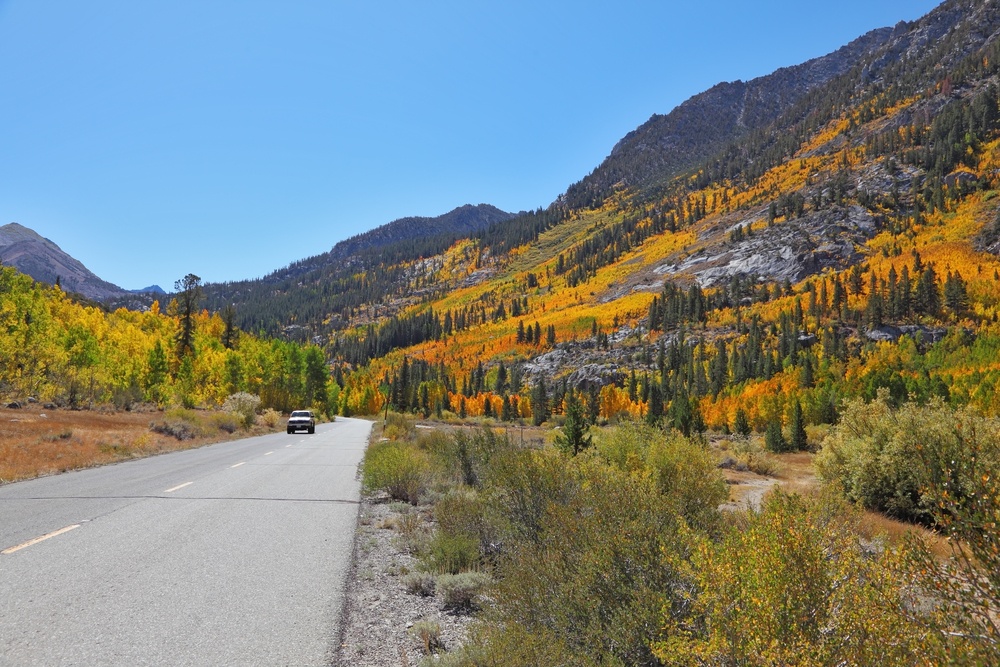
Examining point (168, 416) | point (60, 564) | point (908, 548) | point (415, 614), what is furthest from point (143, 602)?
point (168, 416)

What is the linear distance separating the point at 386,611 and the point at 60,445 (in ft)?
68.1

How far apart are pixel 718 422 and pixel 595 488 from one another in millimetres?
84750

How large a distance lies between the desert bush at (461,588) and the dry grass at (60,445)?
1355cm

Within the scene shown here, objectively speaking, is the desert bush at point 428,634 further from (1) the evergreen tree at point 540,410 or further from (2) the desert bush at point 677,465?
(1) the evergreen tree at point 540,410

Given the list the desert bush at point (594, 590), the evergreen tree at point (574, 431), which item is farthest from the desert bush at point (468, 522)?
the evergreen tree at point (574, 431)

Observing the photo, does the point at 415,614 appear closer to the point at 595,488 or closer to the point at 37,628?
the point at 595,488

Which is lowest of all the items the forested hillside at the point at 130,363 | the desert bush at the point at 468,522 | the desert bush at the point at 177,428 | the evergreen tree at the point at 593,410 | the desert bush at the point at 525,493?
the evergreen tree at the point at 593,410

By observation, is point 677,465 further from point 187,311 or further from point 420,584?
point 187,311

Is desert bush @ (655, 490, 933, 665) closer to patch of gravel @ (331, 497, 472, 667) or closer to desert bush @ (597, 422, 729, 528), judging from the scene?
patch of gravel @ (331, 497, 472, 667)

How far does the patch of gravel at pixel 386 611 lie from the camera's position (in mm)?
4516

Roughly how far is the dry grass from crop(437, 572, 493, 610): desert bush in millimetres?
13551

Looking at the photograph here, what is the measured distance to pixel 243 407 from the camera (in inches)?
1907

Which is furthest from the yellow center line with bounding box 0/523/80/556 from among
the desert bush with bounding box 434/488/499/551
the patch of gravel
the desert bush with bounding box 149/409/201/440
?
the desert bush with bounding box 149/409/201/440

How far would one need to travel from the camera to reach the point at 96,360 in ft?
152
